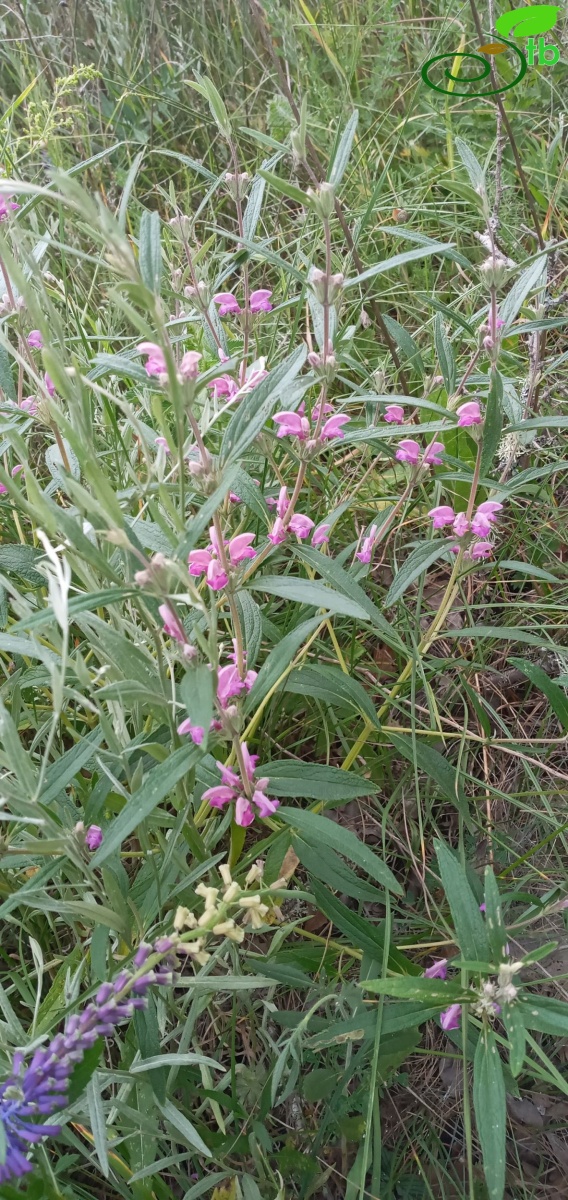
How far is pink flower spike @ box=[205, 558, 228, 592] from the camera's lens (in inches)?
34.7

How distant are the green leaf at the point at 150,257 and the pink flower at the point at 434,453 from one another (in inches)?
17.0

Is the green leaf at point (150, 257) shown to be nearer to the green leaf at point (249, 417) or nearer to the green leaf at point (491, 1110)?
the green leaf at point (249, 417)

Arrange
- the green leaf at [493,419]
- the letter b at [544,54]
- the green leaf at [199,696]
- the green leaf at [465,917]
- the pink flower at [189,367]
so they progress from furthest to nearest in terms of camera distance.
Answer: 1. the letter b at [544,54]
2. the green leaf at [493,419]
3. the green leaf at [465,917]
4. the pink flower at [189,367]
5. the green leaf at [199,696]

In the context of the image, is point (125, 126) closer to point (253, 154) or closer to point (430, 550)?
point (253, 154)

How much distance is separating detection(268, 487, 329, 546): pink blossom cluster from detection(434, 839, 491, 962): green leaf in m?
0.42

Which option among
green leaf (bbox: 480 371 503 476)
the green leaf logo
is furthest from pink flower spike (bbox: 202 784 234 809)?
the green leaf logo

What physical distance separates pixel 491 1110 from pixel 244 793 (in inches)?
15.5

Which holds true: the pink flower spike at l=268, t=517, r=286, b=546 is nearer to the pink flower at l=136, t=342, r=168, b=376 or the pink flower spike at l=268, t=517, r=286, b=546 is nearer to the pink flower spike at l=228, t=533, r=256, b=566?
the pink flower spike at l=228, t=533, r=256, b=566

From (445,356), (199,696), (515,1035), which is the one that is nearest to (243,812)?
(199,696)

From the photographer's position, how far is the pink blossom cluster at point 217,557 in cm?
88

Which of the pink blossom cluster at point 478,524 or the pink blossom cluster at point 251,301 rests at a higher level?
the pink blossom cluster at point 251,301

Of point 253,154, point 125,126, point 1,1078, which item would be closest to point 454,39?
point 253,154

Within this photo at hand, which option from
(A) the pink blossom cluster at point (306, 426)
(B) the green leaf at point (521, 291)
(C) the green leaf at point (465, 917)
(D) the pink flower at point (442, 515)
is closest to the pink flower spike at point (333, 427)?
(A) the pink blossom cluster at point (306, 426)

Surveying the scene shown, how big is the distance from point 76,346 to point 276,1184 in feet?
4.81
